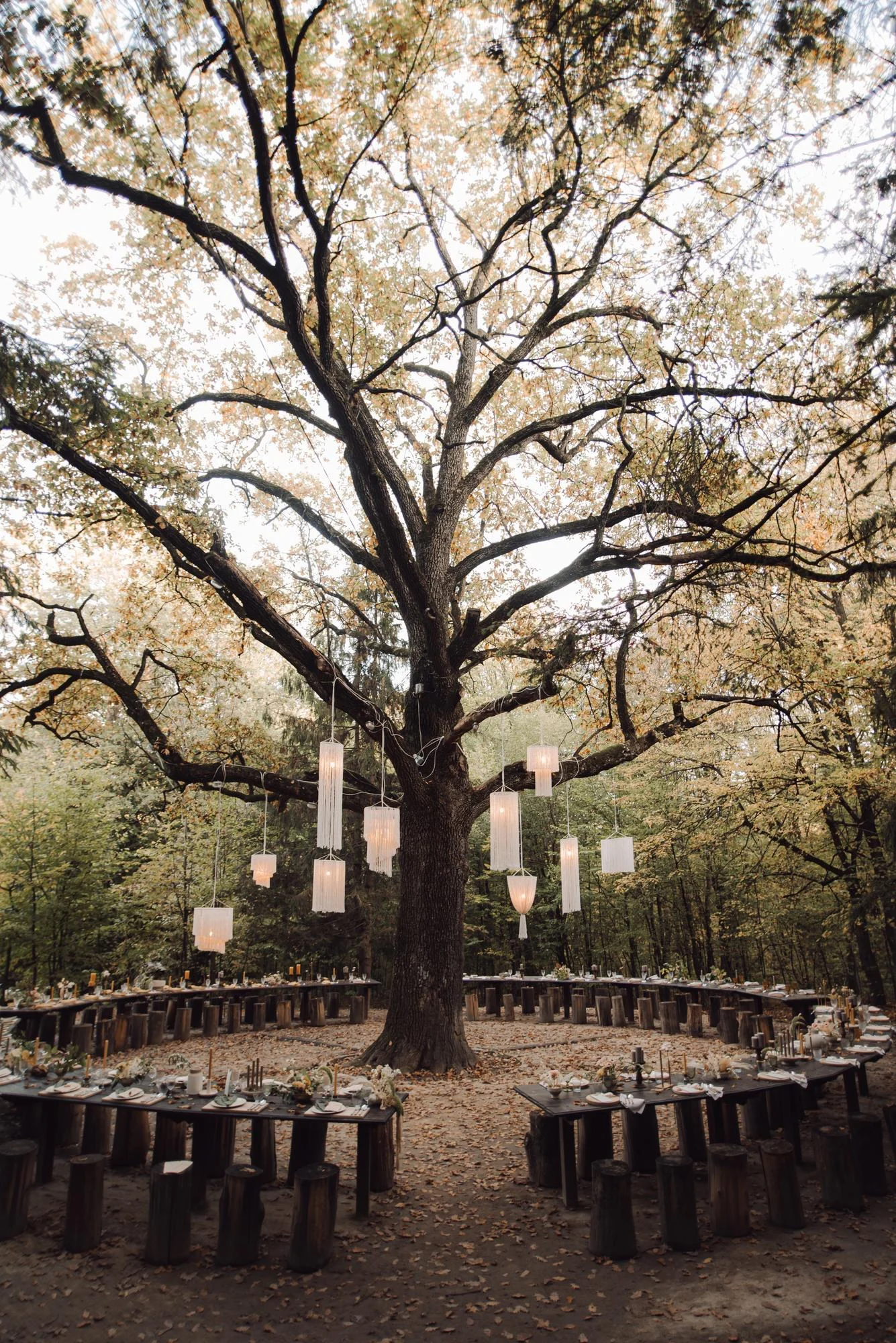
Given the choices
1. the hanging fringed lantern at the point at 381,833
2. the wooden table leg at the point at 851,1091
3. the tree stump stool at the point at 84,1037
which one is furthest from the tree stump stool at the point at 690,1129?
the tree stump stool at the point at 84,1037

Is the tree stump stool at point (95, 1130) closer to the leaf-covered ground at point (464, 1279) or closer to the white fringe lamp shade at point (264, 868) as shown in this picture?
the leaf-covered ground at point (464, 1279)

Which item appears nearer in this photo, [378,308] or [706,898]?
[378,308]

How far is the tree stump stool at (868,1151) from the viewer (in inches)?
204

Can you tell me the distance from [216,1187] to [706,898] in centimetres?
1172

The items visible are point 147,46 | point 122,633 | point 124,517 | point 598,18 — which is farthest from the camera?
point 122,633

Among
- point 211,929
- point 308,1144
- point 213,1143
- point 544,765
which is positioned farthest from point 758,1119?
point 211,929

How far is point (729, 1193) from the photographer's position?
4.68 meters

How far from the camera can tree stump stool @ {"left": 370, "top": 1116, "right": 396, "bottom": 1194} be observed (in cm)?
544

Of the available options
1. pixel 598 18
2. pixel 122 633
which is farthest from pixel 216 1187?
pixel 598 18

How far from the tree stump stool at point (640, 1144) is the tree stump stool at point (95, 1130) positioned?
→ 13.2 feet

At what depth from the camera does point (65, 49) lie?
376cm

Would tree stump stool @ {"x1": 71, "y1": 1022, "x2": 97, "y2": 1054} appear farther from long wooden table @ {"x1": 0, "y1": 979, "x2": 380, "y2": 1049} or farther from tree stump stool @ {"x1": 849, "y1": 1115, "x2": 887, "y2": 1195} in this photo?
tree stump stool @ {"x1": 849, "y1": 1115, "x2": 887, "y2": 1195}

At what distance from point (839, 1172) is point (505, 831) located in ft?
10.7

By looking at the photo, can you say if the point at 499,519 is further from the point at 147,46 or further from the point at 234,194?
the point at 147,46
